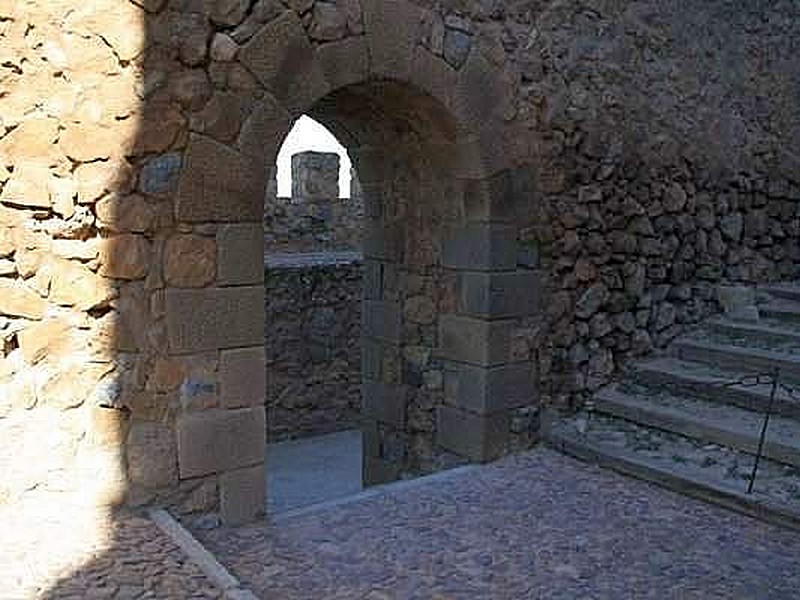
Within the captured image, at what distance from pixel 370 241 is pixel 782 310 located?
285 cm

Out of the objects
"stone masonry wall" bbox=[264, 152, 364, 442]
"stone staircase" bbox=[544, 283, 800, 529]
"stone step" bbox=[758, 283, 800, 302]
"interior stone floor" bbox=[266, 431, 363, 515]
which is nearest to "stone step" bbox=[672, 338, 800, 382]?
"stone staircase" bbox=[544, 283, 800, 529]

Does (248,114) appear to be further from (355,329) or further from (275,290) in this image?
(355,329)

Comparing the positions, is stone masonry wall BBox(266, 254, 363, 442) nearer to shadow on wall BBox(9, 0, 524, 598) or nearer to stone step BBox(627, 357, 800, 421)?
stone step BBox(627, 357, 800, 421)

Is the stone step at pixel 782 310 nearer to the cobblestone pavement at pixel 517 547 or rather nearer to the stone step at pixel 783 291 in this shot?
the stone step at pixel 783 291

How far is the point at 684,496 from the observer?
13.4 ft

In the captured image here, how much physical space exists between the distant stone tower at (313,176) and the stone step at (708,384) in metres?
5.80

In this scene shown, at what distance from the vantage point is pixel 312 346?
7.80 metres

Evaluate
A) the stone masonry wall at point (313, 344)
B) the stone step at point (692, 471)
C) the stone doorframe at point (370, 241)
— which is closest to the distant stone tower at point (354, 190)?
the stone masonry wall at point (313, 344)

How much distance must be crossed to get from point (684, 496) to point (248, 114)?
9.24 feet

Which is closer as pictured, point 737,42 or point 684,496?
point 684,496

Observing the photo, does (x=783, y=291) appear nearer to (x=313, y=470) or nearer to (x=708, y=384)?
(x=708, y=384)

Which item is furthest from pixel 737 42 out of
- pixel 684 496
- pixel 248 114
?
pixel 248 114

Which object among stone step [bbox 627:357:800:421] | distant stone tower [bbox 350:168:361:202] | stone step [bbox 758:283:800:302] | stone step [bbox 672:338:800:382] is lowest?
stone step [bbox 627:357:800:421]

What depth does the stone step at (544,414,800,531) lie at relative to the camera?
149 inches
